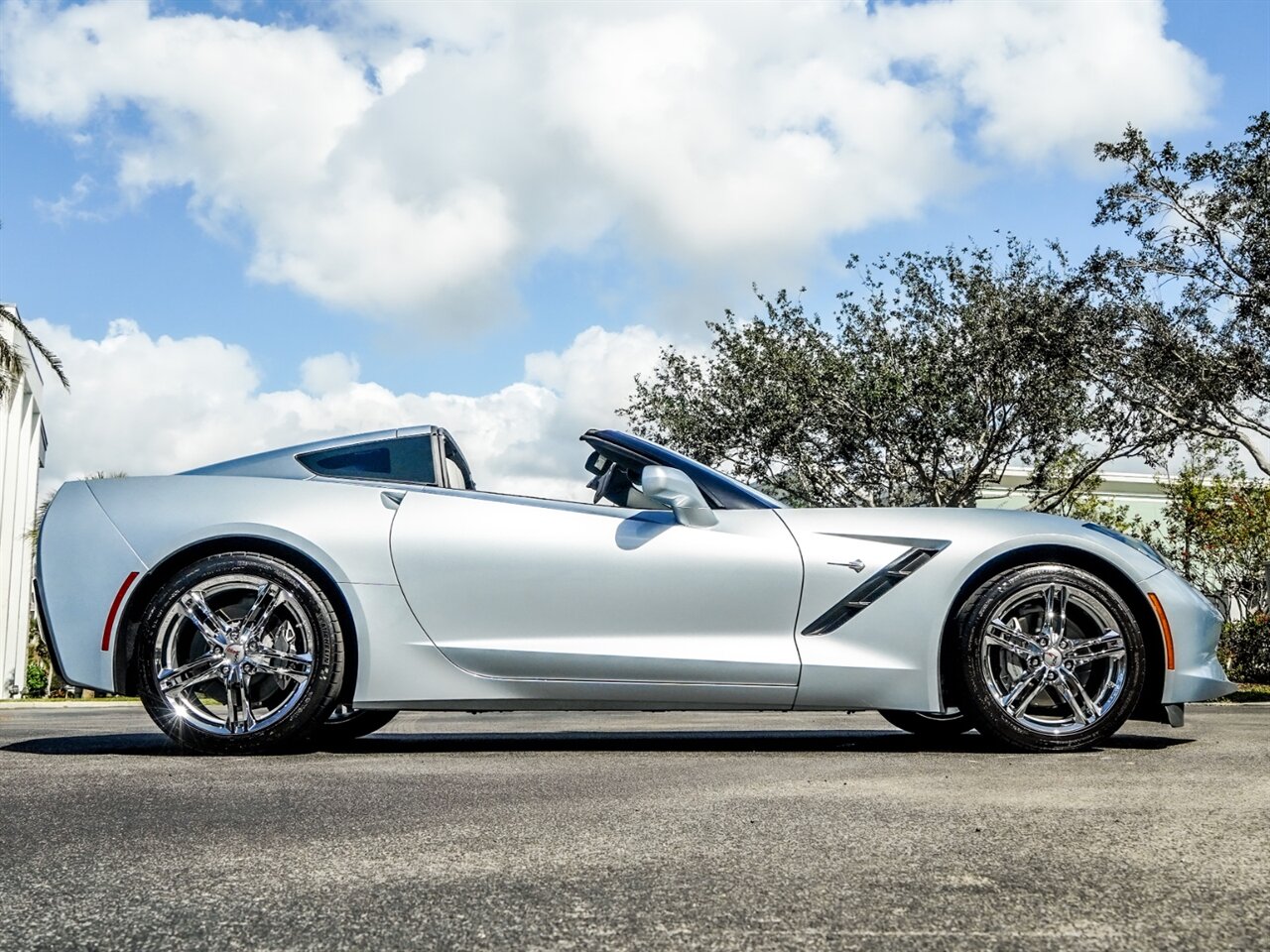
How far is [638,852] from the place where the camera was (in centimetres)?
266

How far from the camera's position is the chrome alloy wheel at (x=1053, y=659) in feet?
15.9

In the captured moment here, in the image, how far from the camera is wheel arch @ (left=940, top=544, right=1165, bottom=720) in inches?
193

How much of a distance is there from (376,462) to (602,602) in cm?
111

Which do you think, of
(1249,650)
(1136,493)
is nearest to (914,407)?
(1249,650)

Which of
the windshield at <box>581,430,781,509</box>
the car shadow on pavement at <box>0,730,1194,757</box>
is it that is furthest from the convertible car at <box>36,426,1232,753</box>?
the car shadow on pavement at <box>0,730,1194,757</box>

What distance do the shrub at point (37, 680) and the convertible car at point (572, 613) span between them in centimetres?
3578

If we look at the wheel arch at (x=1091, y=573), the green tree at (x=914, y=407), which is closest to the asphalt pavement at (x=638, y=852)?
the wheel arch at (x=1091, y=573)

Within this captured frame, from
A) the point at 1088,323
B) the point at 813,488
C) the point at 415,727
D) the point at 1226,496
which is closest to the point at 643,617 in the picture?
the point at 415,727

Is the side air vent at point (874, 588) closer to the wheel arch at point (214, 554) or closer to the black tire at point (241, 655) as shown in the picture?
the wheel arch at point (214, 554)

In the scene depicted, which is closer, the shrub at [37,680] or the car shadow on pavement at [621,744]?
the car shadow on pavement at [621,744]

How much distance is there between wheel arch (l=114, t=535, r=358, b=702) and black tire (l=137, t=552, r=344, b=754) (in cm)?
4

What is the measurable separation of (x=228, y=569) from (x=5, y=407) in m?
35.7

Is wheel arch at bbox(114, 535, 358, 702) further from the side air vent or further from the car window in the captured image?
the side air vent

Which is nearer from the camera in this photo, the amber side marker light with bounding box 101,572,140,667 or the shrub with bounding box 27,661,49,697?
the amber side marker light with bounding box 101,572,140,667
